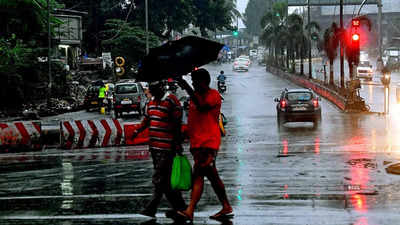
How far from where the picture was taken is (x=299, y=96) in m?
34.9

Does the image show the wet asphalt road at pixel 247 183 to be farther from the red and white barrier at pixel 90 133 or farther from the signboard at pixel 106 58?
the signboard at pixel 106 58

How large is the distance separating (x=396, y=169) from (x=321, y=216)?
5247 millimetres

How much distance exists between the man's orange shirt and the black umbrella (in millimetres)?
467

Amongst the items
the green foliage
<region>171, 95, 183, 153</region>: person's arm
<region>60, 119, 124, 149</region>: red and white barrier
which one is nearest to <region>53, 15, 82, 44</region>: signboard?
the green foliage

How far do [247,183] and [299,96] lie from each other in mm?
21330

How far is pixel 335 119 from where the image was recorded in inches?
1492

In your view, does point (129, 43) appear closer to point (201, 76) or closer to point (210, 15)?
point (210, 15)

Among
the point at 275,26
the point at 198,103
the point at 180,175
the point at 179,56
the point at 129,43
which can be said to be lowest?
the point at 180,175

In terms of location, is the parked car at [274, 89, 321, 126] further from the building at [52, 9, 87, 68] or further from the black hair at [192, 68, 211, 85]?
the building at [52, 9, 87, 68]

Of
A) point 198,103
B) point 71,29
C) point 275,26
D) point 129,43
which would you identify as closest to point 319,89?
point 129,43

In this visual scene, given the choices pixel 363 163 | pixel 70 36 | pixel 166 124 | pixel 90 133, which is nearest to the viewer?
pixel 166 124

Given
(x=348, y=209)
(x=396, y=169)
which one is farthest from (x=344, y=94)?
(x=348, y=209)

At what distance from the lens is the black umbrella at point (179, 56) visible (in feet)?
33.8

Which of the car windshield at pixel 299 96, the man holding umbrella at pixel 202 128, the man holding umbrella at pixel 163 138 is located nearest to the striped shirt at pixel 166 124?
the man holding umbrella at pixel 163 138
